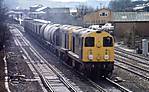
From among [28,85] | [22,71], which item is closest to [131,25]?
[22,71]

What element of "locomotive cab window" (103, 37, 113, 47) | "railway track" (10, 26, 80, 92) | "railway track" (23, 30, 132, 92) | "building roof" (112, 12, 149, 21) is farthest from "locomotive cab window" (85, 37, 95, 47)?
"building roof" (112, 12, 149, 21)

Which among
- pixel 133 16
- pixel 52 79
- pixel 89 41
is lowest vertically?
pixel 52 79

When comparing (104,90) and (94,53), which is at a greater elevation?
(94,53)

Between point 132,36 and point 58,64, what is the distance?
70.6 ft

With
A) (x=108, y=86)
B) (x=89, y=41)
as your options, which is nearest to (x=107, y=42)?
(x=89, y=41)

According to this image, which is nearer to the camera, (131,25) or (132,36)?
(132,36)

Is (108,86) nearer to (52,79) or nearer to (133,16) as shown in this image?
(52,79)

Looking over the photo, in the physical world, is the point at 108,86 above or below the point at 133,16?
below

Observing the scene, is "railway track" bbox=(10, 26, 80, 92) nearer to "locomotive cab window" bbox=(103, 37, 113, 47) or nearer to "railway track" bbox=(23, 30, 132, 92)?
"railway track" bbox=(23, 30, 132, 92)

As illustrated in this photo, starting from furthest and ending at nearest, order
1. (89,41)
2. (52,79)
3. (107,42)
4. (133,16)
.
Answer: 1. (133,16)
2. (52,79)
3. (107,42)
4. (89,41)

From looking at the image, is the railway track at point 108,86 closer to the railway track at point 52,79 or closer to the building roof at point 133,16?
the railway track at point 52,79

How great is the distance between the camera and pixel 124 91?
56.5 ft

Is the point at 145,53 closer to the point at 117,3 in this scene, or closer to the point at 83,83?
the point at 83,83

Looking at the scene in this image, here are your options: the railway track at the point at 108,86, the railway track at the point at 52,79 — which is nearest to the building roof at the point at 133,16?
the railway track at the point at 52,79
